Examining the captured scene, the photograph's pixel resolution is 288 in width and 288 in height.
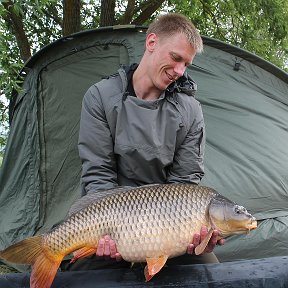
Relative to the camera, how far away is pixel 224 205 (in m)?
1.87

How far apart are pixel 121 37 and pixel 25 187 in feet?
4.34

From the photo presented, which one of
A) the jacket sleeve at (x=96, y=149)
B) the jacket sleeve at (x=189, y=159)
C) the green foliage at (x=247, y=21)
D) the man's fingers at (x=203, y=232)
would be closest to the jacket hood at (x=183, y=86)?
the jacket sleeve at (x=189, y=159)

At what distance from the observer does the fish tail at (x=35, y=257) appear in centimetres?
189

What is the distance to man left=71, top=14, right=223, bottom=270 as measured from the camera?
2.28 meters

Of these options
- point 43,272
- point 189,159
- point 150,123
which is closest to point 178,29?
point 150,123

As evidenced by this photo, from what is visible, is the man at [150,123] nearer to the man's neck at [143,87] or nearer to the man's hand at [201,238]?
the man's neck at [143,87]

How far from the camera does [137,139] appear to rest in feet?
7.54

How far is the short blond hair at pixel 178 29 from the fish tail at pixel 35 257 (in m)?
1.07

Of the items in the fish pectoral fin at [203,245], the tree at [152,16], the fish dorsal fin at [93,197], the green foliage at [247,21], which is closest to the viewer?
the fish pectoral fin at [203,245]

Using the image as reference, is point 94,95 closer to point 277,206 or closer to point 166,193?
point 166,193

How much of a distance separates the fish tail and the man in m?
0.38

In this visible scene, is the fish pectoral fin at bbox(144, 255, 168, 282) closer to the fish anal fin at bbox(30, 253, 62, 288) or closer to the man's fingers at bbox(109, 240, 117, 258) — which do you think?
the man's fingers at bbox(109, 240, 117, 258)

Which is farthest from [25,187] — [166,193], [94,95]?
[166,193]

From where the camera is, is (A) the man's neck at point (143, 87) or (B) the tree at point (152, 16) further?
(B) the tree at point (152, 16)
